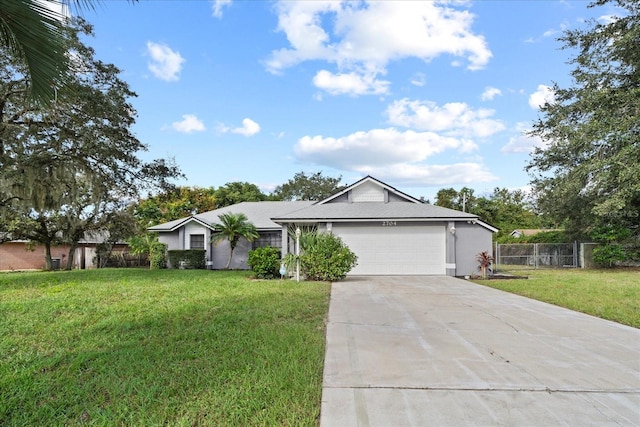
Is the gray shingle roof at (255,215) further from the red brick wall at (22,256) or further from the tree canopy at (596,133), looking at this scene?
the tree canopy at (596,133)

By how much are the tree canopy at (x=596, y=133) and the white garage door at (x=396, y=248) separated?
7.35 metres

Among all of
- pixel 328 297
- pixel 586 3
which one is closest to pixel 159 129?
pixel 328 297

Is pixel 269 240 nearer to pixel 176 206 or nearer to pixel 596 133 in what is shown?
pixel 176 206

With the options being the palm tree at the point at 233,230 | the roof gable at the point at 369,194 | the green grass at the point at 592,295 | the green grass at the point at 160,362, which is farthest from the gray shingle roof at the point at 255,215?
the green grass at the point at 160,362

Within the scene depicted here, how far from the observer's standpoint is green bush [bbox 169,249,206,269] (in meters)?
19.3

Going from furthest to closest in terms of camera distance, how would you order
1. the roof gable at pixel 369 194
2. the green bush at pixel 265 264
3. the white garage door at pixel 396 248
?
the roof gable at pixel 369 194, the white garage door at pixel 396 248, the green bush at pixel 265 264

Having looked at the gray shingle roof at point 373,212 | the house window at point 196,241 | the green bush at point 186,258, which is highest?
the gray shingle roof at point 373,212

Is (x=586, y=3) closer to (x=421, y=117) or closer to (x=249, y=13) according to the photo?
(x=421, y=117)

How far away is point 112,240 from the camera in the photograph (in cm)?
2311

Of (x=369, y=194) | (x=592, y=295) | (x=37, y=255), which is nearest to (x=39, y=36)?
(x=592, y=295)

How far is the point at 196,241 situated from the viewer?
20219 mm

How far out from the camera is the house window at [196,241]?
20188 mm

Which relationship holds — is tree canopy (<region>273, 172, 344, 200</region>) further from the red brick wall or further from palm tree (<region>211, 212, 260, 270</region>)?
palm tree (<region>211, 212, 260, 270</region>)

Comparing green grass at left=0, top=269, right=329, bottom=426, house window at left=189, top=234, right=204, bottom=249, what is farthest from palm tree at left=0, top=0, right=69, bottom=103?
house window at left=189, top=234, right=204, bottom=249
